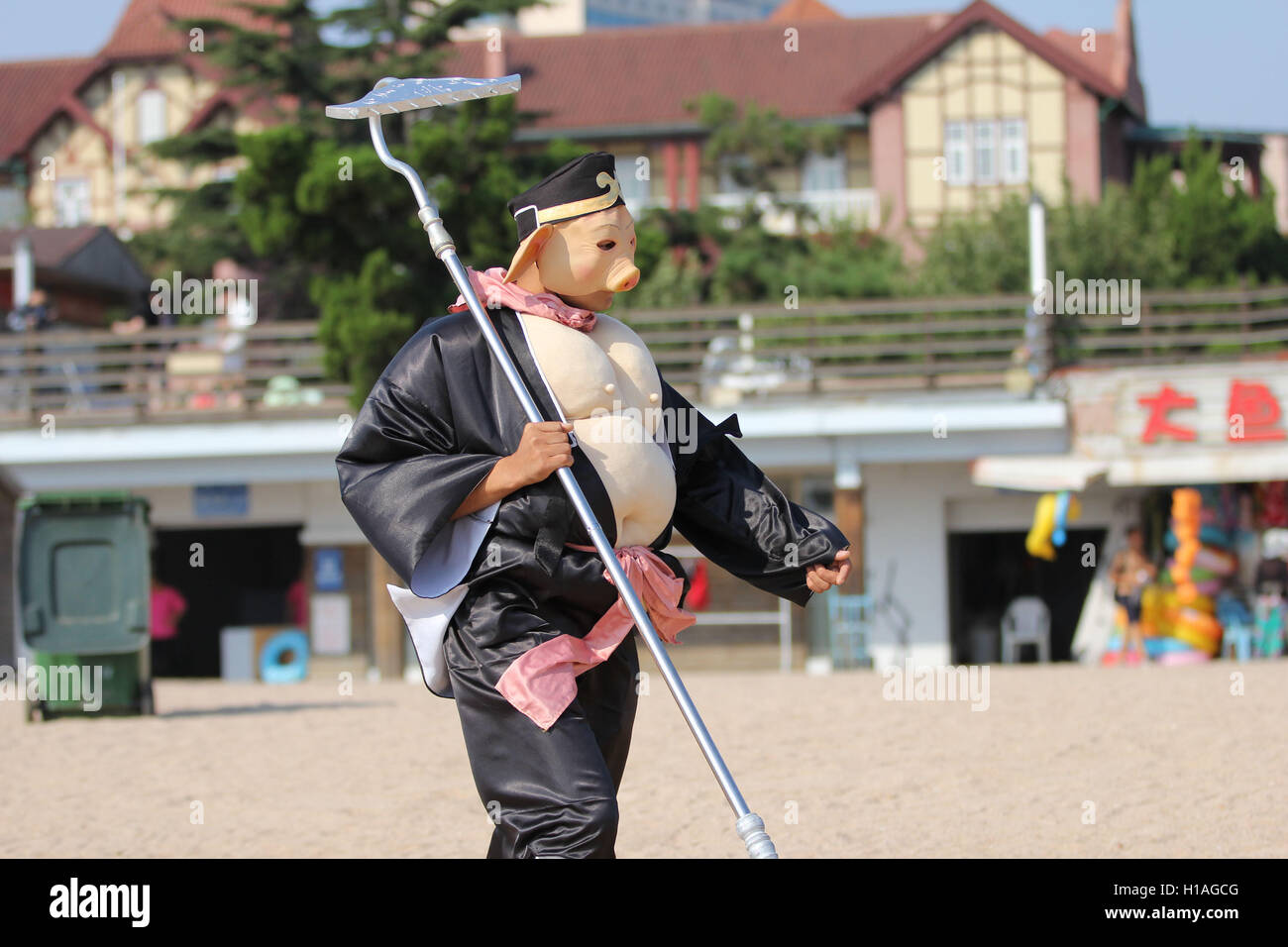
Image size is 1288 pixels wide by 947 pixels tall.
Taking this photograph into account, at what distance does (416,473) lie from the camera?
3816 mm

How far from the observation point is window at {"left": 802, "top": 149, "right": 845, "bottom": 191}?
33688 mm

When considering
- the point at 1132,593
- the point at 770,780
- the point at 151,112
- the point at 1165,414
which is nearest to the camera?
the point at 770,780

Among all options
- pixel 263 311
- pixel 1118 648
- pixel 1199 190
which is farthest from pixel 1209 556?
pixel 263 311

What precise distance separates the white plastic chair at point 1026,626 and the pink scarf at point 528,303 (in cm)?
1721

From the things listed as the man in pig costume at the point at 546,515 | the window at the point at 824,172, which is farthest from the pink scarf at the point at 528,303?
the window at the point at 824,172

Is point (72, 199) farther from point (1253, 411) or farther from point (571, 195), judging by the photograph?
point (571, 195)

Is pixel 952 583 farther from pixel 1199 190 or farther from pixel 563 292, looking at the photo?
pixel 563 292

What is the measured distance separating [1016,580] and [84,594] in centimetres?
1335

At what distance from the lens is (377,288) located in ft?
66.5

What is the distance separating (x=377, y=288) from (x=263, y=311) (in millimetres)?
7193

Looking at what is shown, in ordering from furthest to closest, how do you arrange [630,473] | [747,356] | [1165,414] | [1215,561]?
[747,356]
[1165,414]
[1215,561]
[630,473]

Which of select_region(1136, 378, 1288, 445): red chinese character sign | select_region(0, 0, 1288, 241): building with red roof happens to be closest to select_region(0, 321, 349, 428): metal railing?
select_region(0, 0, 1288, 241): building with red roof

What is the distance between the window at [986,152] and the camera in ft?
104

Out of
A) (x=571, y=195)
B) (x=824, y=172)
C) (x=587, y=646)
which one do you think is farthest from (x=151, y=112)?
(x=587, y=646)
